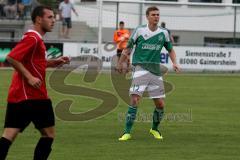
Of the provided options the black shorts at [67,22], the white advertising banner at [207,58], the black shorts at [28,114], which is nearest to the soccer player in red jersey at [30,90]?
the black shorts at [28,114]

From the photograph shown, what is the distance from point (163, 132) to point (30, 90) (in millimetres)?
6036

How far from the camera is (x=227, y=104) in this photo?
71.6 ft

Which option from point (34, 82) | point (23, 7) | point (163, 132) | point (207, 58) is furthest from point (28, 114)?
point (23, 7)

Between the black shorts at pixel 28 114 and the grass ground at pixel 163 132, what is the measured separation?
6.49 feet

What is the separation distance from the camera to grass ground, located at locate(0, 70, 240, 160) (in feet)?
40.6

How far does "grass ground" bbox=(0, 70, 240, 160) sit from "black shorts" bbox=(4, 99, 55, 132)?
1.98 m

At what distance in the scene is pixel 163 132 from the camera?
50.6ft

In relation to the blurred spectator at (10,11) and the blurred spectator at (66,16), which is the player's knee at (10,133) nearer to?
the blurred spectator at (66,16)

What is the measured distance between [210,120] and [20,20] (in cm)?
2512

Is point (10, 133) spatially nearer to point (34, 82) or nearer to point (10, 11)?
point (34, 82)

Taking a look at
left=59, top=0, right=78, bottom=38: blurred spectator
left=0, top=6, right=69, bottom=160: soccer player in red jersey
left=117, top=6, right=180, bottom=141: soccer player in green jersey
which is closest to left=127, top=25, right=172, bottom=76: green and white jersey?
left=117, top=6, right=180, bottom=141: soccer player in green jersey

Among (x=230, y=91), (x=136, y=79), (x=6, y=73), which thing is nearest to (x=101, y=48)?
(x=6, y=73)

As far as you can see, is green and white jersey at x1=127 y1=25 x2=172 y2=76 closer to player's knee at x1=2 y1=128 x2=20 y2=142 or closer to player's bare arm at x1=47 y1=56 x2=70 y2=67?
player's bare arm at x1=47 y1=56 x2=70 y2=67

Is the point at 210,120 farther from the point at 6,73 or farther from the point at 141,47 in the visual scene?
the point at 6,73
